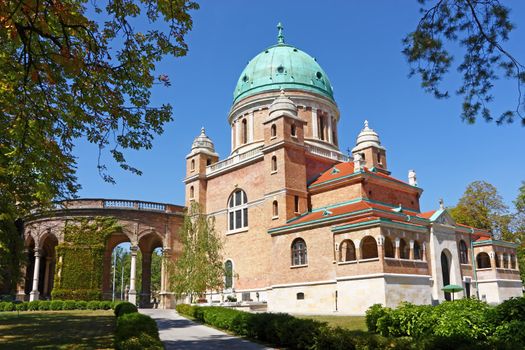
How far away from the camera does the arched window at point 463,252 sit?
1406 inches

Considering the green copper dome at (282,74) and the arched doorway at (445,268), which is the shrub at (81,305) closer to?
the green copper dome at (282,74)

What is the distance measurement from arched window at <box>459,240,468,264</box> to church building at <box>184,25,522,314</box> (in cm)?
15

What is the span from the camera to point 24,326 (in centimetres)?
2125

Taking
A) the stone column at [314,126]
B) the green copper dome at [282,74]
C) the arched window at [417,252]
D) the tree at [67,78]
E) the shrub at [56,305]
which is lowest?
the shrub at [56,305]

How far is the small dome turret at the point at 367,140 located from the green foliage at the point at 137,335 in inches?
1239

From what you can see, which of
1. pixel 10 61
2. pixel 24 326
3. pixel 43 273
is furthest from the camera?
pixel 43 273

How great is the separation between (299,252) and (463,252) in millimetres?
13968

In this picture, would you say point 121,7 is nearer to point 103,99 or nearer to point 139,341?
point 103,99

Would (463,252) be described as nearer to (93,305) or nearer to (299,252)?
(299,252)

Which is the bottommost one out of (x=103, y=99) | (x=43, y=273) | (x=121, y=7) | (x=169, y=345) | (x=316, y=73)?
(x=169, y=345)

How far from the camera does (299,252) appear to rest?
3200 cm

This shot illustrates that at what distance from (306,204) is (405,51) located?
87.8ft

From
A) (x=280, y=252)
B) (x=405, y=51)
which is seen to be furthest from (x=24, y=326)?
(x=405, y=51)

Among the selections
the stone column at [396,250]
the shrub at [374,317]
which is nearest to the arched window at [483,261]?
the stone column at [396,250]
